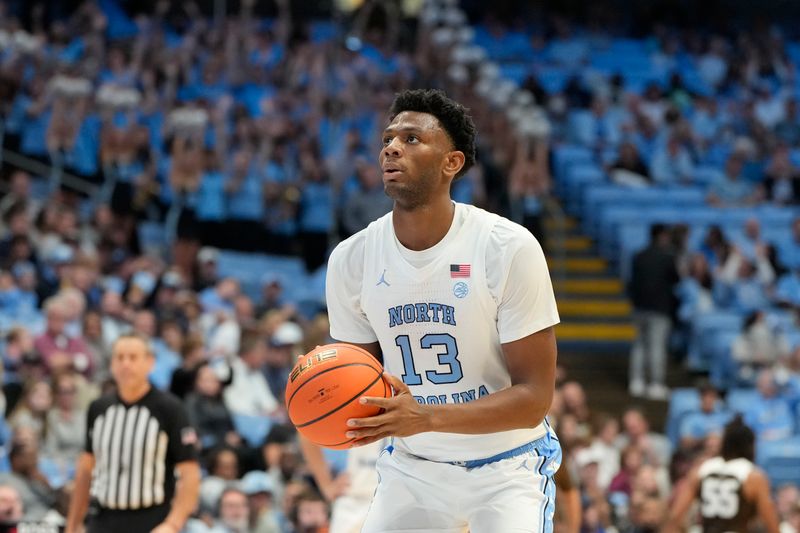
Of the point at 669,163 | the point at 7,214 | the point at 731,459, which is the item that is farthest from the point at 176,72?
the point at 731,459

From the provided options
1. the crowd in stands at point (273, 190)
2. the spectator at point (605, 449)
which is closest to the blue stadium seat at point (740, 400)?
the crowd in stands at point (273, 190)

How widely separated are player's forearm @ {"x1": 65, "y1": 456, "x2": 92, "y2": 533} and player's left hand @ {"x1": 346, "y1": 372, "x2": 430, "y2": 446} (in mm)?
2953

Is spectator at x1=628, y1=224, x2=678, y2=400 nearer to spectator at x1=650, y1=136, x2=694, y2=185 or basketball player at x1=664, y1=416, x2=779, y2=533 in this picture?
spectator at x1=650, y1=136, x2=694, y2=185

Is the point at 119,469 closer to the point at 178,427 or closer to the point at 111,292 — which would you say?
the point at 178,427

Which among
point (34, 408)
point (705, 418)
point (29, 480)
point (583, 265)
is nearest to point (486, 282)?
point (29, 480)

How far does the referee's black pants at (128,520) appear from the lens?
6445 mm

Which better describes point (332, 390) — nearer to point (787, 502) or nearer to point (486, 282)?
point (486, 282)

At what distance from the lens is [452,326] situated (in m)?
4.50

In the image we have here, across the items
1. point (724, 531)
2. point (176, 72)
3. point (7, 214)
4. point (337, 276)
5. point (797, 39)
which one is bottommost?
point (724, 531)

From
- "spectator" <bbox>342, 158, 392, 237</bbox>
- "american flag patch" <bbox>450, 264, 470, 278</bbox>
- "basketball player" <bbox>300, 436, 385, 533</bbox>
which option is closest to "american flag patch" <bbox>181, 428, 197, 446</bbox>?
"basketball player" <bbox>300, 436, 385, 533</bbox>

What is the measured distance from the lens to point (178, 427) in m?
6.59

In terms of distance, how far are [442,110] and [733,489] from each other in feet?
15.1

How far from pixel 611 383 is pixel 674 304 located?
3.81ft

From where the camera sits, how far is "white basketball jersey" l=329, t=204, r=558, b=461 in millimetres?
4500
